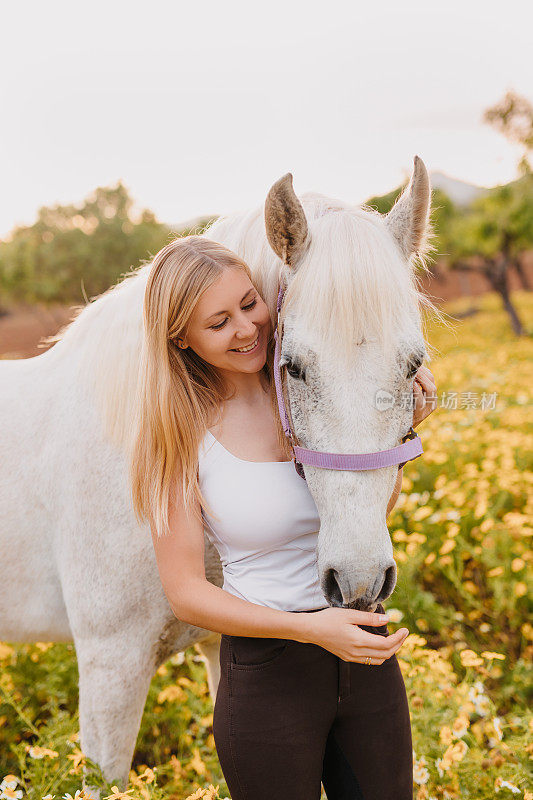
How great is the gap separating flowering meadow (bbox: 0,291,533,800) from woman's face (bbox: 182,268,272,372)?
0.52 meters

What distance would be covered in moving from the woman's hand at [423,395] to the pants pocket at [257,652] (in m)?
0.66

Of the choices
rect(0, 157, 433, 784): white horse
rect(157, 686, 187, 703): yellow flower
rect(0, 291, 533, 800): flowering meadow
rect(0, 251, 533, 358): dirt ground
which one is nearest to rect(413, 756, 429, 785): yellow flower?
rect(0, 291, 533, 800): flowering meadow

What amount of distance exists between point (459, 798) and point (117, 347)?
5.98 feet

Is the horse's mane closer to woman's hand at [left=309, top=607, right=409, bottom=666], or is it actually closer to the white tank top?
the white tank top

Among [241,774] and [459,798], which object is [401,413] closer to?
[241,774]

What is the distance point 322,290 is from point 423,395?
0.45 meters

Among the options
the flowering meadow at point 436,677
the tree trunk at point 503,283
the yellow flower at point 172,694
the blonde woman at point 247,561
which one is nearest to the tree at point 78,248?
the tree trunk at point 503,283

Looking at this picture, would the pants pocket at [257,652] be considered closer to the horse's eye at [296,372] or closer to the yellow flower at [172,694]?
the horse's eye at [296,372]

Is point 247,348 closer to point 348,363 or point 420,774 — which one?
point 348,363

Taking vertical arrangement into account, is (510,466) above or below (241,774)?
below

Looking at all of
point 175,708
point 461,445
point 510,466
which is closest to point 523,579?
point 510,466

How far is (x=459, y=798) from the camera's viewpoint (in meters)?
1.90

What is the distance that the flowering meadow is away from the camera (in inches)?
74.7

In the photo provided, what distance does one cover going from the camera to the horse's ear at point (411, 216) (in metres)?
1.48
